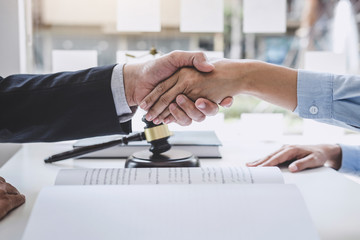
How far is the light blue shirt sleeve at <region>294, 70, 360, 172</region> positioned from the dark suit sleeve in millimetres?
506

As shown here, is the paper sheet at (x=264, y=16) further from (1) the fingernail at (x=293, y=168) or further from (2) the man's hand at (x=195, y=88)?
(1) the fingernail at (x=293, y=168)

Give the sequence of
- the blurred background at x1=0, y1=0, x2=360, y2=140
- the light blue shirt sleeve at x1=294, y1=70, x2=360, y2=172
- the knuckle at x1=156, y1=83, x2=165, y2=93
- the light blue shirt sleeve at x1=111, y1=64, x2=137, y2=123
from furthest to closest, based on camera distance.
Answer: the blurred background at x1=0, y1=0, x2=360, y2=140 → the knuckle at x1=156, y1=83, x2=165, y2=93 → the light blue shirt sleeve at x1=111, y1=64, x2=137, y2=123 → the light blue shirt sleeve at x1=294, y1=70, x2=360, y2=172

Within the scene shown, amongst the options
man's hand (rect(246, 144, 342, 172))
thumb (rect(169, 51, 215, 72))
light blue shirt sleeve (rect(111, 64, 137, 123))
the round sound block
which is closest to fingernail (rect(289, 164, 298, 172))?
man's hand (rect(246, 144, 342, 172))

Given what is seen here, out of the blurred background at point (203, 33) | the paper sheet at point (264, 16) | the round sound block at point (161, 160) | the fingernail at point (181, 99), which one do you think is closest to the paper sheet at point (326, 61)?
the blurred background at point (203, 33)

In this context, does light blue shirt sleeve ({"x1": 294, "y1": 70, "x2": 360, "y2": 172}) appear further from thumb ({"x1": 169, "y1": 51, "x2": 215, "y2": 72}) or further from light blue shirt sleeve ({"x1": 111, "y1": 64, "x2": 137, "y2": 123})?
light blue shirt sleeve ({"x1": 111, "y1": 64, "x2": 137, "y2": 123})

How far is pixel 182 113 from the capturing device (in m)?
1.25

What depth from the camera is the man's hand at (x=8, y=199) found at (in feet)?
2.38

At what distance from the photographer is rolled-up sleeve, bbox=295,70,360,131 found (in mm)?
996

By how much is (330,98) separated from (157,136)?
1.50 ft

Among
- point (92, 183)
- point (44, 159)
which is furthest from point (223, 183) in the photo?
point (44, 159)

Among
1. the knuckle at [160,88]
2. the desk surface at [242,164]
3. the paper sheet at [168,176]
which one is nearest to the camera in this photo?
the desk surface at [242,164]

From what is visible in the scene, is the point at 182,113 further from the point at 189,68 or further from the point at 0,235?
the point at 0,235

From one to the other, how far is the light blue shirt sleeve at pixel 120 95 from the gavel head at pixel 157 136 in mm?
110

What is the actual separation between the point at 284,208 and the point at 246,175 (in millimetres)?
165
